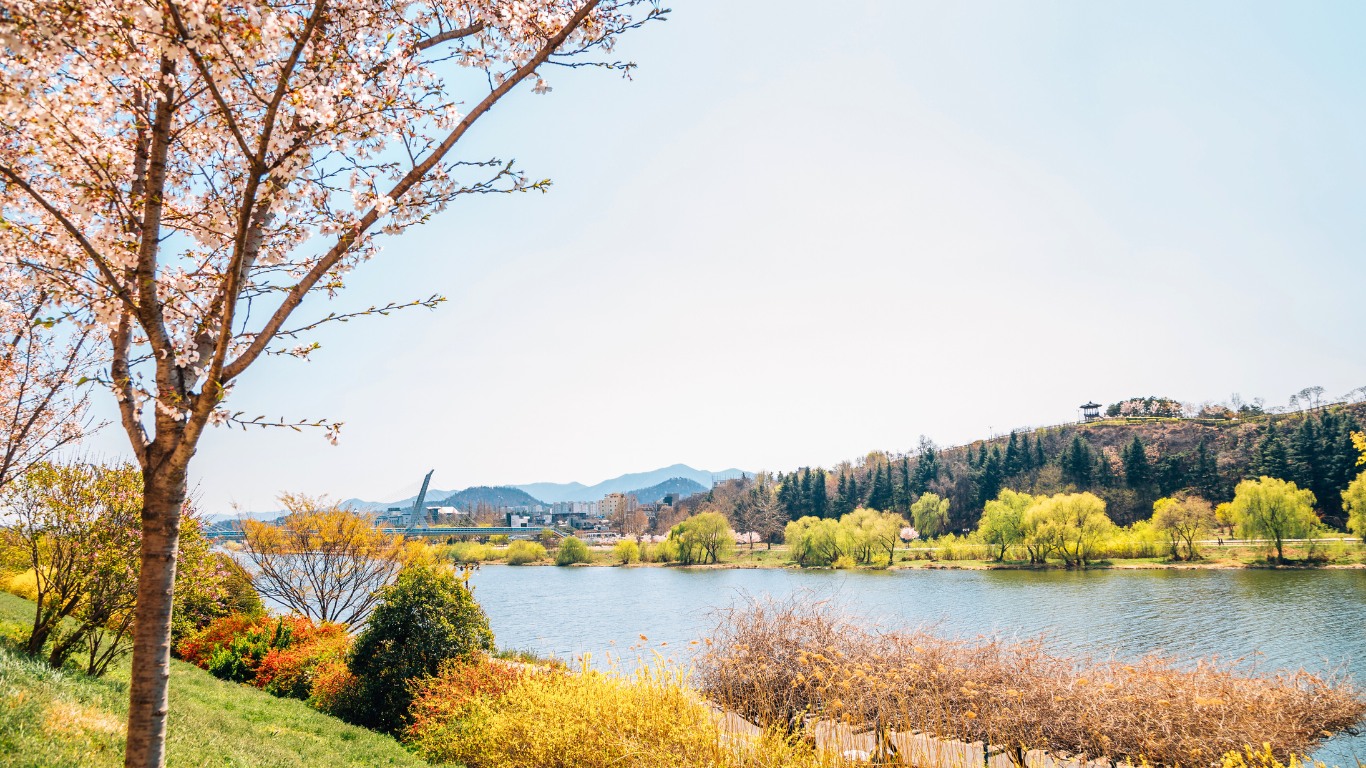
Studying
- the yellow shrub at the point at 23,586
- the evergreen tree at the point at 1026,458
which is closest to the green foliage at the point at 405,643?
the yellow shrub at the point at 23,586

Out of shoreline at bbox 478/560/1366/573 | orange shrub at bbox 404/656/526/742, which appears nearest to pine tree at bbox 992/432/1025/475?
shoreline at bbox 478/560/1366/573

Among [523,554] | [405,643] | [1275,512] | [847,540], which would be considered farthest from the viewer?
[523,554]

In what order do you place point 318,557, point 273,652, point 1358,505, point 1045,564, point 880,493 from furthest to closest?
1. point 880,493
2. point 1045,564
3. point 1358,505
4. point 318,557
5. point 273,652

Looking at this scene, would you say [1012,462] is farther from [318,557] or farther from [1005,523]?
[318,557]

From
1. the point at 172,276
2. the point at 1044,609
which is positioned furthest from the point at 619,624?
the point at 172,276

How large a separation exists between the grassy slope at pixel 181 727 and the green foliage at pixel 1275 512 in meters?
55.2

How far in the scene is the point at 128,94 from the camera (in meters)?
3.30

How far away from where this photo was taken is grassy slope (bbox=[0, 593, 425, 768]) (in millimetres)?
4812

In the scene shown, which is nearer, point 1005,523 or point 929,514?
point 1005,523

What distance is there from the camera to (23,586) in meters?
16.5

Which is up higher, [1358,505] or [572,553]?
[1358,505]

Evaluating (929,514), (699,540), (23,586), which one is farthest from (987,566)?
Answer: (23,586)

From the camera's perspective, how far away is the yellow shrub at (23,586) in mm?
16188

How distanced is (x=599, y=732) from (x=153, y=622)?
4.10m
